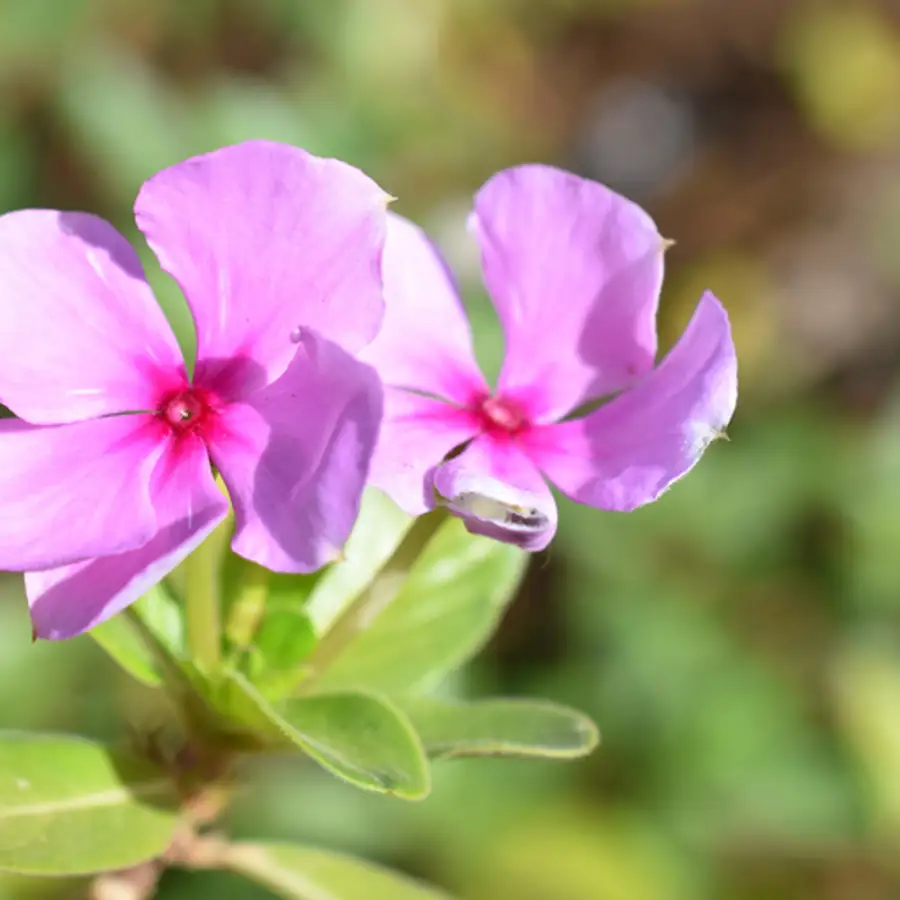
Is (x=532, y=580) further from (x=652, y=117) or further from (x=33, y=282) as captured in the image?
(x=33, y=282)

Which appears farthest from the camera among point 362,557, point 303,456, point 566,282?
point 362,557

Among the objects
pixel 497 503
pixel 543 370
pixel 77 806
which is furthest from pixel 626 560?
pixel 497 503

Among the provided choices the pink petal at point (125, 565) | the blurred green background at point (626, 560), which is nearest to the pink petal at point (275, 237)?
the pink petal at point (125, 565)

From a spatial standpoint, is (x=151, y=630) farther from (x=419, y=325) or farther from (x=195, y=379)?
(x=419, y=325)

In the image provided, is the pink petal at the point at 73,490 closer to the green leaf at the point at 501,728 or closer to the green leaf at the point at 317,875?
the green leaf at the point at 501,728

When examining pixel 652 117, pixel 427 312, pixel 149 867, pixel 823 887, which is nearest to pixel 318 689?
pixel 149 867

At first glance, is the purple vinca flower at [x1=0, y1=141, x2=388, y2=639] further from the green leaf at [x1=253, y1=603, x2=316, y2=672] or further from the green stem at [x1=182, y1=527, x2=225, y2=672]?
the green leaf at [x1=253, y1=603, x2=316, y2=672]
